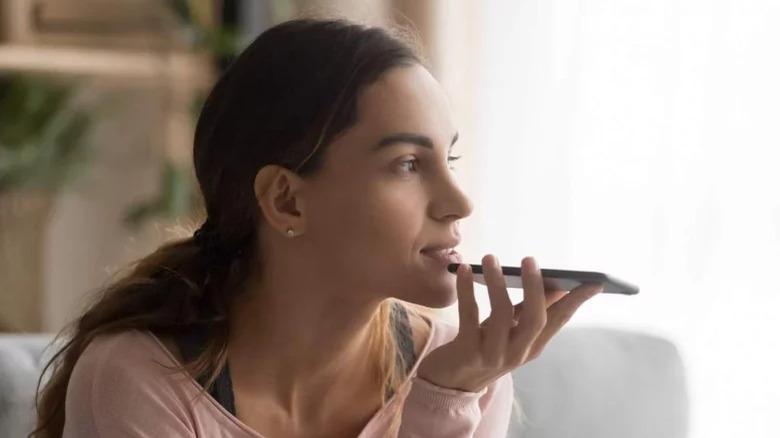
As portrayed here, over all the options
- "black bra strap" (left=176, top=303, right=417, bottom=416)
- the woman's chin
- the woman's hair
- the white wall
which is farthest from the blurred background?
the woman's chin

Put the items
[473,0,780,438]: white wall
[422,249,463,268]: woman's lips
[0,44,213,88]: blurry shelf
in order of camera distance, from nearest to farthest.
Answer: [422,249,463,268]: woman's lips, [473,0,780,438]: white wall, [0,44,213,88]: blurry shelf

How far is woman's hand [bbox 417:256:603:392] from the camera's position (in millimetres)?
1136

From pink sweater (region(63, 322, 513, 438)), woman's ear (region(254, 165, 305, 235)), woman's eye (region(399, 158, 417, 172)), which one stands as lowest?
pink sweater (region(63, 322, 513, 438))

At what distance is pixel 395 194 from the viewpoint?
119 centimetres

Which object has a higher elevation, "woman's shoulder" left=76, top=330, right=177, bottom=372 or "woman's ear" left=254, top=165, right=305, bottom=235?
"woman's ear" left=254, top=165, right=305, bottom=235

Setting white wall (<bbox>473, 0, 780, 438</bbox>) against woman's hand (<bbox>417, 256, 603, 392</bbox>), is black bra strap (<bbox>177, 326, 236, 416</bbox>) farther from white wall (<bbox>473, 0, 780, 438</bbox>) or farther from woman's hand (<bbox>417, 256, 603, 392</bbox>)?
white wall (<bbox>473, 0, 780, 438</bbox>)

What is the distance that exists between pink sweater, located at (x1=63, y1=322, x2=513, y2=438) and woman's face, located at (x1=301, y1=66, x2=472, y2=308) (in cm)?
12

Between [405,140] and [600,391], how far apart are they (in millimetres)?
547

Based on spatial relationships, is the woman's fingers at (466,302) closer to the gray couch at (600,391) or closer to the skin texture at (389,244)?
the skin texture at (389,244)

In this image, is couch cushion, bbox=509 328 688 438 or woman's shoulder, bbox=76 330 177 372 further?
couch cushion, bbox=509 328 688 438

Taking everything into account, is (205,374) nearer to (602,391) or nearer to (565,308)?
(565,308)

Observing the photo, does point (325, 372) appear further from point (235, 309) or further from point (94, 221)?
point (94, 221)

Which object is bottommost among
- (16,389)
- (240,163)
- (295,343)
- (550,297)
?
(16,389)

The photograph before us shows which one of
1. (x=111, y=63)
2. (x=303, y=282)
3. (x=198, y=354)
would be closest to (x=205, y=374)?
(x=198, y=354)
